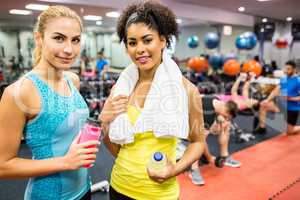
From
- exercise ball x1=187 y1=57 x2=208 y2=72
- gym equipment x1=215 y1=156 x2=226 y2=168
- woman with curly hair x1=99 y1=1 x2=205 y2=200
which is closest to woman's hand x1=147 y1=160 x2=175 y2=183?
woman with curly hair x1=99 y1=1 x2=205 y2=200

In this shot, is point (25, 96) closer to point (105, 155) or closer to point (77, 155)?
point (77, 155)

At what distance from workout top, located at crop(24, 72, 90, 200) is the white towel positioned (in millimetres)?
178

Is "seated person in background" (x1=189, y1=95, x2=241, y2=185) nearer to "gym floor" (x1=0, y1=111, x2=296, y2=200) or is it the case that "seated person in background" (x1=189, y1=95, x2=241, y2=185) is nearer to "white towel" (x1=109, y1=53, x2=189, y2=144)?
"gym floor" (x1=0, y1=111, x2=296, y2=200)

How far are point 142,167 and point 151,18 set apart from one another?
23.3 inches

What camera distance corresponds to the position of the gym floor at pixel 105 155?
9.35ft

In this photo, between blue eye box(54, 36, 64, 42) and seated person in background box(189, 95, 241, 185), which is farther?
seated person in background box(189, 95, 241, 185)

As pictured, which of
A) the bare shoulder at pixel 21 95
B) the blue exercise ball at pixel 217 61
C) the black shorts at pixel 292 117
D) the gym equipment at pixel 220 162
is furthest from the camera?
the blue exercise ball at pixel 217 61

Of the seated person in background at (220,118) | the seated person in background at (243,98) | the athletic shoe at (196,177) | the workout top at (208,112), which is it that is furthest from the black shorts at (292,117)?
the athletic shoe at (196,177)

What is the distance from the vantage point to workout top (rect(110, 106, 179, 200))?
1060 millimetres

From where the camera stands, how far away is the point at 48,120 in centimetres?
94

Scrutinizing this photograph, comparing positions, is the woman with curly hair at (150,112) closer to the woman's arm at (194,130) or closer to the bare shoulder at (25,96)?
the woman's arm at (194,130)

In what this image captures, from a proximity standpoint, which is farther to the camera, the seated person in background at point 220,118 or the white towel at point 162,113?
the seated person in background at point 220,118

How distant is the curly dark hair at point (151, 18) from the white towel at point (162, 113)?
0.15 m

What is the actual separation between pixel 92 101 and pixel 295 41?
12.5m
